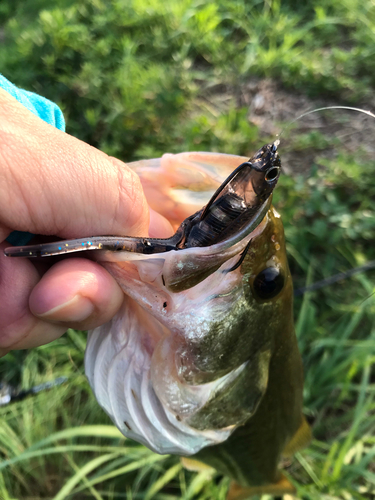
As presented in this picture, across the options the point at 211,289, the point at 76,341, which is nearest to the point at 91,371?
the point at 211,289

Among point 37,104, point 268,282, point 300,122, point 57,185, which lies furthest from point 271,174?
point 300,122

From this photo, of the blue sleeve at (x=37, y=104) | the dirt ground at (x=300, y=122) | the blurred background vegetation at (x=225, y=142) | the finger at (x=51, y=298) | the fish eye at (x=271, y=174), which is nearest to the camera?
the fish eye at (x=271, y=174)

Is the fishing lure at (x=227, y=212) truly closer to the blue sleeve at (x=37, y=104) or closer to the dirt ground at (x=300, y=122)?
the blue sleeve at (x=37, y=104)

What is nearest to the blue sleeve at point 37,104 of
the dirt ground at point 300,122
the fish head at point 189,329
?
the fish head at point 189,329

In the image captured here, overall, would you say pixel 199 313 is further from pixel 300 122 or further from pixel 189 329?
pixel 300 122

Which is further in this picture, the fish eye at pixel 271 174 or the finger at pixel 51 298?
the finger at pixel 51 298

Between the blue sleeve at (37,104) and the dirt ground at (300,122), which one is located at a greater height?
→ the blue sleeve at (37,104)

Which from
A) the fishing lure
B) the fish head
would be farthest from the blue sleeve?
the fishing lure

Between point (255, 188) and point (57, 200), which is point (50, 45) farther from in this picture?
point (255, 188)
